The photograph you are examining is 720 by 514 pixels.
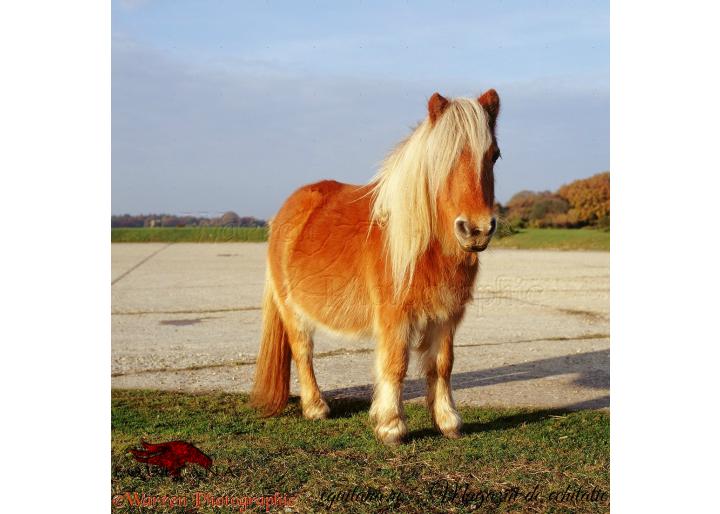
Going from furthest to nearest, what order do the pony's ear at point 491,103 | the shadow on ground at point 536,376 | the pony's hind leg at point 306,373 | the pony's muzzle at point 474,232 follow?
the shadow on ground at point 536,376 → the pony's hind leg at point 306,373 → the pony's ear at point 491,103 → the pony's muzzle at point 474,232

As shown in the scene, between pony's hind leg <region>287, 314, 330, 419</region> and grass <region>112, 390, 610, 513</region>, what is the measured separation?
0.13 metres

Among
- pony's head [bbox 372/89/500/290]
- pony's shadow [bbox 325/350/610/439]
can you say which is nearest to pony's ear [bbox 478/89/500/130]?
pony's head [bbox 372/89/500/290]

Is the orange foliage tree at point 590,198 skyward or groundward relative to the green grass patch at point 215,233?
skyward

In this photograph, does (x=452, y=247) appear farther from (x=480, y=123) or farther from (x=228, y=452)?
(x=228, y=452)

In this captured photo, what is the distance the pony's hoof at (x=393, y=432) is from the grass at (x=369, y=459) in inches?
2.5

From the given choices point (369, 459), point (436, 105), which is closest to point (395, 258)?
point (436, 105)

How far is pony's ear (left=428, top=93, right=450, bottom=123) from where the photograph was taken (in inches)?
145

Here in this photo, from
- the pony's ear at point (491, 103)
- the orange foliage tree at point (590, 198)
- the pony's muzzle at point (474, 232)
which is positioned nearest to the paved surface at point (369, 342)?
the orange foliage tree at point (590, 198)

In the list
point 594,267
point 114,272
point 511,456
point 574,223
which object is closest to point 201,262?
point 114,272

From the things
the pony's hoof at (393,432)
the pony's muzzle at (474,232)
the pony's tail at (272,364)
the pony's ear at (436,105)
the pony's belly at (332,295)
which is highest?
the pony's ear at (436,105)

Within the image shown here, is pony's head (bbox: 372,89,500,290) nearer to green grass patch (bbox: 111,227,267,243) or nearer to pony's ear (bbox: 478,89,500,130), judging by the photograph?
pony's ear (bbox: 478,89,500,130)

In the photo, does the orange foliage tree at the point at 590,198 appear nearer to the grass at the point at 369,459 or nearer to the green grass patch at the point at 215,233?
the grass at the point at 369,459

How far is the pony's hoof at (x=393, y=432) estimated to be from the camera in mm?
4262

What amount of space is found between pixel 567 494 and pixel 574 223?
8.95 feet
